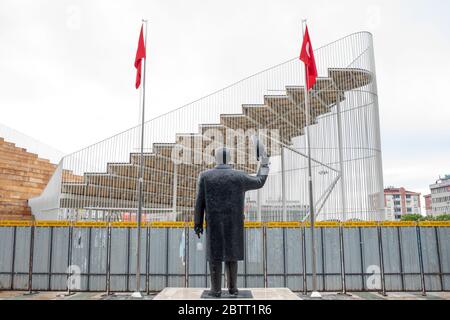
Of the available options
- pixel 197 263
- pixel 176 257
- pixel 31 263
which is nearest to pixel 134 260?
pixel 176 257

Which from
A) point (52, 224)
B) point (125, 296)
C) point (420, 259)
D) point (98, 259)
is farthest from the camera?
point (52, 224)

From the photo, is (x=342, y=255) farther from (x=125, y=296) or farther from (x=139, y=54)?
(x=139, y=54)

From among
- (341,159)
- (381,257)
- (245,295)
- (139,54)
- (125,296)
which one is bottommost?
(125,296)

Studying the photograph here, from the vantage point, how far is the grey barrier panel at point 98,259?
1061cm

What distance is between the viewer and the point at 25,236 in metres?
10.8

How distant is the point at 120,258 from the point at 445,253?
9081 millimetres

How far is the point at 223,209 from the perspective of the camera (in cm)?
609

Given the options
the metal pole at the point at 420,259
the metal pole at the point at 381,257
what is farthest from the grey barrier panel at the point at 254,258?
the metal pole at the point at 420,259

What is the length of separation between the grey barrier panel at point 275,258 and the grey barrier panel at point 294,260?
0.53ft

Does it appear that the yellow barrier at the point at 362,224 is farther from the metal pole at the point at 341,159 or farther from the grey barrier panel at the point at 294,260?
the metal pole at the point at 341,159

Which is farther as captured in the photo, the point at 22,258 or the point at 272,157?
the point at 272,157

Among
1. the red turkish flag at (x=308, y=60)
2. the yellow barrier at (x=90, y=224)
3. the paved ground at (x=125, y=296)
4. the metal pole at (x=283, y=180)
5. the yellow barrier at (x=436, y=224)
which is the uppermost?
the red turkish flag at (x=308, y=60)
